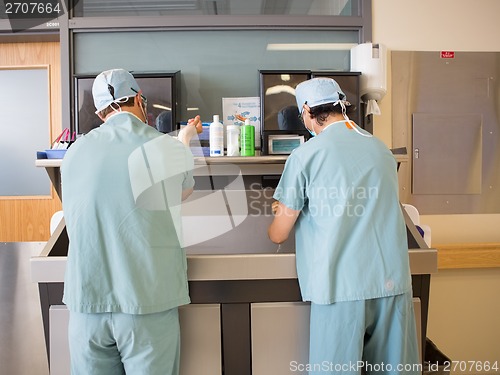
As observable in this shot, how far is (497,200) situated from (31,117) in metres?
2.82

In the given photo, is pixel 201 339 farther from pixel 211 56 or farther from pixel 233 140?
pixel 211 56

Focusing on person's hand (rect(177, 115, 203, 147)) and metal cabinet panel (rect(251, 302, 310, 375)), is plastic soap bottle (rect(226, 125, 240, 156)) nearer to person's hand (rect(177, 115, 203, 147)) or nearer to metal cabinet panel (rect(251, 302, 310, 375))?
person's hand (rect(177, 115, 203, 147))

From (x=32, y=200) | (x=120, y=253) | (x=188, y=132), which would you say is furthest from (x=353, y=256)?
(x=32, y=200)

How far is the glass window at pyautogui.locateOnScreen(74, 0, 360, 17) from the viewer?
2242mm

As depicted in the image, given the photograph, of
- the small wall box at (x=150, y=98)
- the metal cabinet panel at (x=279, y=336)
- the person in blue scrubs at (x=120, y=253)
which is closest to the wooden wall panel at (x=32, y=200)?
the small wall box at (x=150, y=98)

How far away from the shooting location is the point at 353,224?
1176 mm

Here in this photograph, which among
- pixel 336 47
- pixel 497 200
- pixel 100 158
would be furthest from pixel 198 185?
pixel 497 200

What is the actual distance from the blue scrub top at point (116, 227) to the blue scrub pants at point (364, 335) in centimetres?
46

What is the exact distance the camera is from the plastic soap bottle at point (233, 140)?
1912 millimetres

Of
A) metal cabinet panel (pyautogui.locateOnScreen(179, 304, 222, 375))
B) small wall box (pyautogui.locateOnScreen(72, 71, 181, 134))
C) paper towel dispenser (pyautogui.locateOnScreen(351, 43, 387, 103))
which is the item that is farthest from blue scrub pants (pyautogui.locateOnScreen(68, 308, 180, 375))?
paper towel dispenser (pyautogui.locateOnScreen(351, 43, 387, 103))

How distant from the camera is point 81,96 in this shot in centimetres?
196

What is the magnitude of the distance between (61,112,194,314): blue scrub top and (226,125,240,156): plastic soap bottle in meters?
0.78

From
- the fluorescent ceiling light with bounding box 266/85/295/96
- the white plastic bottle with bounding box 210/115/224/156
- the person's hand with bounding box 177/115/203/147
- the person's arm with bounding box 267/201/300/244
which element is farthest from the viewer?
the fluorescent ceiling light with bounding box 266/85/295/96

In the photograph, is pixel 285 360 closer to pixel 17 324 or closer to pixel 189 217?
pixel 189 217
